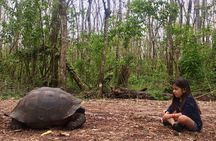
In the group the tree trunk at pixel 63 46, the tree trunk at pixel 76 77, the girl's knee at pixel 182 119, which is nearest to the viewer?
the girl's knee at pixel 182 119

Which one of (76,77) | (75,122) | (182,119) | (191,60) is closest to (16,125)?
(75,122)

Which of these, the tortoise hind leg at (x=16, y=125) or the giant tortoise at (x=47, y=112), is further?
the tortoise hind leg at (x=16, y=125)

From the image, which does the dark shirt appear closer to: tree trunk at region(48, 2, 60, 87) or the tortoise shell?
the tortoise shell

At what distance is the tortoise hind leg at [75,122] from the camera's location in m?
6.32

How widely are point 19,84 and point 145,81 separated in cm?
500

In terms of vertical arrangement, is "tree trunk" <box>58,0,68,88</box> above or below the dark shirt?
above

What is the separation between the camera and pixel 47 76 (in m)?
13.5

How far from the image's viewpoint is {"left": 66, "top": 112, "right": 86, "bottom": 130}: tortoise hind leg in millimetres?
6324

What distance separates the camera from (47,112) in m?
6.25

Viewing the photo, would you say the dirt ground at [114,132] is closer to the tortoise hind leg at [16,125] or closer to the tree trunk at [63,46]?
the tortoise hind leg at [16,125]

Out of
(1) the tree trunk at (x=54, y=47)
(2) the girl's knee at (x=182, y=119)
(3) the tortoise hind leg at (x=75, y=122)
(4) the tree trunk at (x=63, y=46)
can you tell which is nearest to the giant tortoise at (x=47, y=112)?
(3) the tortoise hind leg at (x=75, y=122)

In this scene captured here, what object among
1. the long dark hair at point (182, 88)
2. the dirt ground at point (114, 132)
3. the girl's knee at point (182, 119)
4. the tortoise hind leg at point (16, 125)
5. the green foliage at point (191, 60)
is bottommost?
the dirt ground at point (114, 132)

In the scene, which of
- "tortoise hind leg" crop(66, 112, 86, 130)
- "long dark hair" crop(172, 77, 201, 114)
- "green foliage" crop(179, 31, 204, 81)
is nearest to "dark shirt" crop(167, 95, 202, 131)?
"long dark hair" crop(172, 77, 201, 114)

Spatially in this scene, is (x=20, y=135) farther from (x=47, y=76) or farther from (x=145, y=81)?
A: (x=145, y=81)
